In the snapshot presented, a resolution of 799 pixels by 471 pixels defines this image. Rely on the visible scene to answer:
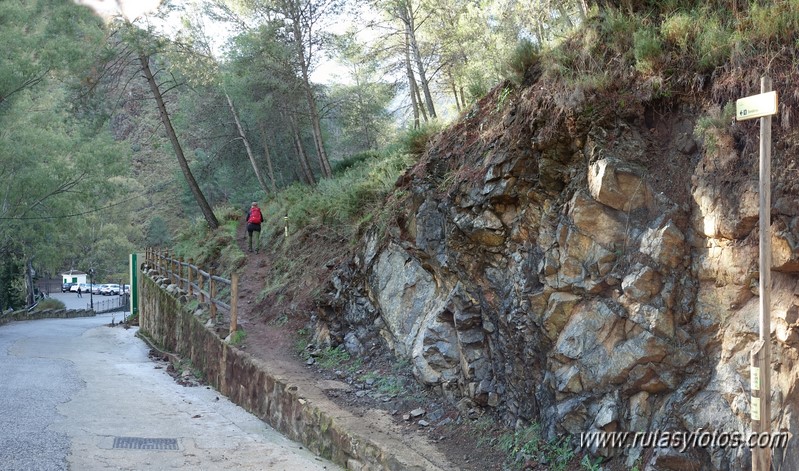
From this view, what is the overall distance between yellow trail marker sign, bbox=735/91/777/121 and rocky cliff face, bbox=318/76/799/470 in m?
1.09

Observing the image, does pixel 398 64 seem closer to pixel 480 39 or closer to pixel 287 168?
pixel 480 39

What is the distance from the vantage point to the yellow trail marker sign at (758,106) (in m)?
4.37

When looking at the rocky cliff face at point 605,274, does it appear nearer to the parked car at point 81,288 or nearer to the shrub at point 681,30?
the shrub at point 681,30

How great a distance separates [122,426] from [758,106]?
884 centimetres

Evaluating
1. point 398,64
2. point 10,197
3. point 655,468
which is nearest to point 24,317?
point 10,197

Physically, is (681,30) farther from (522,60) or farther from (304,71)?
(304,71)

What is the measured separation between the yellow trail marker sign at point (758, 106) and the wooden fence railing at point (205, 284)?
32.7 ft

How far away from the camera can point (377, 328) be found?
34.9 ft

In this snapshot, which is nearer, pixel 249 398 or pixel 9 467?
pixel 9 467

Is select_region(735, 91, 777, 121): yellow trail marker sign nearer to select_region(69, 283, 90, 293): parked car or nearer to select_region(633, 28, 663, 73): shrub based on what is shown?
select_region(633, 28, 663, 73): shrub

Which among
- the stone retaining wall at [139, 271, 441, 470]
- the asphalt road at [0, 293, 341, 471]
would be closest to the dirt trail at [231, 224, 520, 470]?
the stone retaining wall at [139, 271, 441, 470]

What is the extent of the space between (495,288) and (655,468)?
289cm

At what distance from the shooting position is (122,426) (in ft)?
31.4

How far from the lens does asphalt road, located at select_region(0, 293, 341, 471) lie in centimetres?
801
